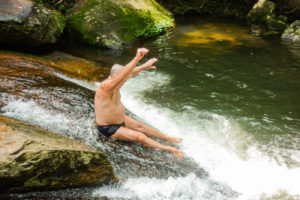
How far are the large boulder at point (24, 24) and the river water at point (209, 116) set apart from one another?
76.1 inches

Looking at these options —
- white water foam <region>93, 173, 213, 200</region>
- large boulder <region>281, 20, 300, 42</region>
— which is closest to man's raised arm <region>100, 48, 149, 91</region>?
white water foam <region>93, 173, 213, 200</region>

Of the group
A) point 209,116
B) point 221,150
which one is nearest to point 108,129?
point 221,150

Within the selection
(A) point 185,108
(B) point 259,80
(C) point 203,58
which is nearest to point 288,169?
(A) point 185,108

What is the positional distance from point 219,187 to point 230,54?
684 cm

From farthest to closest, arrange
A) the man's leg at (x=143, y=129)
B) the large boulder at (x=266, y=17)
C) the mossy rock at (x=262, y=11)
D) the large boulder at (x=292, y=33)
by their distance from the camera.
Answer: the mossy rock at (x=262, y=11) → the large boulder at (x=266, y=17) → the large boulder at (x=292, y=33) → the man's leg at (x=143, y=129)

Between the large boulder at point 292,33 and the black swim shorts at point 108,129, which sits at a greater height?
the large boulder at point 292,33

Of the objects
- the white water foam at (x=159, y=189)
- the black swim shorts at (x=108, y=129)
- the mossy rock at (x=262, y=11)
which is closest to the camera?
the white water foam at (x=159, y=189)

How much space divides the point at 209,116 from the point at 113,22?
690 centimetres

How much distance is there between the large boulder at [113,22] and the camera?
1133cm

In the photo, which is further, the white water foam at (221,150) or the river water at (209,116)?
the white water foam at (221,150)

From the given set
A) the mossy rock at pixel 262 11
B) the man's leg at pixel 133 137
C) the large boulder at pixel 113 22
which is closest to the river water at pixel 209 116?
the man's leg at pixel 133 137

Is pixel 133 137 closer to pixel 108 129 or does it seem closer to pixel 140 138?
pixel 140 138

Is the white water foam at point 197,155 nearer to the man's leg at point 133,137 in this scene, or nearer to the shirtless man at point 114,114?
the shirtless man at point 114,114

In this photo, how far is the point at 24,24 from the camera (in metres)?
7.72
